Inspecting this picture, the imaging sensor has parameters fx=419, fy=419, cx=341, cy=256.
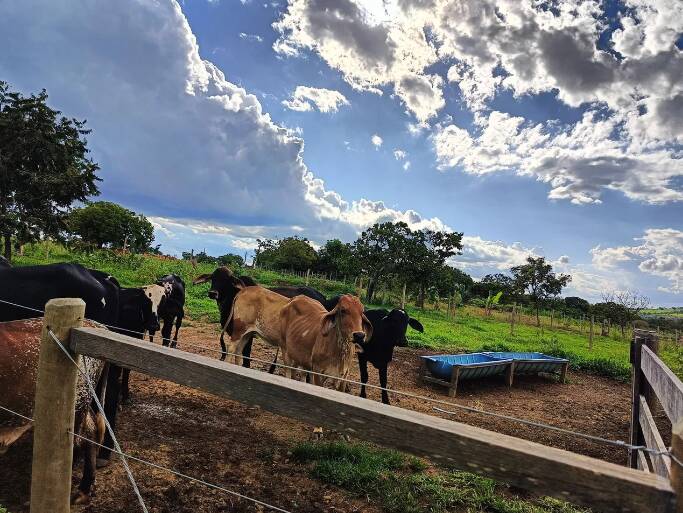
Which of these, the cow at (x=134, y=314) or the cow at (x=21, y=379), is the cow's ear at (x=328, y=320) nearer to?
the cow at (x=134, y=314)

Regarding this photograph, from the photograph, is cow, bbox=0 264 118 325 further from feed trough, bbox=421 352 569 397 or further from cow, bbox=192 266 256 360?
feed trough, bbox=421 352 569 397

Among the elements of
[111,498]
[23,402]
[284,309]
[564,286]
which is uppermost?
[564,286]

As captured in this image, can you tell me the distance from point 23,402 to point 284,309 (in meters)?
4.08

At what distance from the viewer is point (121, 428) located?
493 cm

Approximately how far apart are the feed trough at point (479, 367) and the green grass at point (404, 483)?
426 cm

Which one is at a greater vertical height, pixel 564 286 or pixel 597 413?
pixel 564 286

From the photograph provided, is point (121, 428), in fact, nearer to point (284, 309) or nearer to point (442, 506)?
point (284, 309)

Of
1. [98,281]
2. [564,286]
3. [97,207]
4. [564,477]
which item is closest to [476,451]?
[564,477]

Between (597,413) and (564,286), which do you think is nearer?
(597,413)

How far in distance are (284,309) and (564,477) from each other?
594cm

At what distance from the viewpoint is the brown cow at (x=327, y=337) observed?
552cm

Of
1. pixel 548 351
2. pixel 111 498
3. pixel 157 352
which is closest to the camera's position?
pixel 157 352

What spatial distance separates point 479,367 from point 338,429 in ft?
28.1

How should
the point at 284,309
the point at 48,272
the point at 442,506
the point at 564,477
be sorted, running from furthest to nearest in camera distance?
1. the point at 284,309
2. the point at 48,272
3. the point at 442,506
4. the point at 564,477
